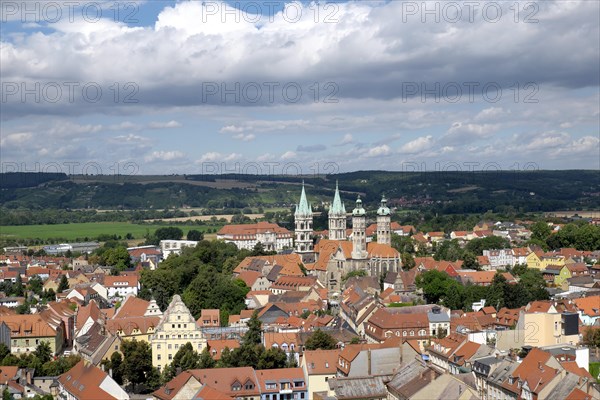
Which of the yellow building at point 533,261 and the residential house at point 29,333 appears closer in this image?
the residential house at point 29,333

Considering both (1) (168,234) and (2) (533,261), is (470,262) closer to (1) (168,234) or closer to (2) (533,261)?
(2) (533,261)

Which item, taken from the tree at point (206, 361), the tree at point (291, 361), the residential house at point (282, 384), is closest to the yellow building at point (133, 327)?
the tree at point (206, 361)

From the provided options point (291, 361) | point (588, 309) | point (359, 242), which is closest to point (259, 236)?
point (359, 242)

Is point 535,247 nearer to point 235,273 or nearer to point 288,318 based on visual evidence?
point 235,273

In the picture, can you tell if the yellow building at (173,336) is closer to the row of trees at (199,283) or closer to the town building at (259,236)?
the row of trees at (199,283)

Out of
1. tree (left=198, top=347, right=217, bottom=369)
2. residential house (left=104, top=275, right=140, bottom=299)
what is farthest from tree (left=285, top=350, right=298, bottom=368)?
residential house (left=104, top=275, right=140, bottom=299)

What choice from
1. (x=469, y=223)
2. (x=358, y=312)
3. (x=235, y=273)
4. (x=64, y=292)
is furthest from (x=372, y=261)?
(x=469, y=223)

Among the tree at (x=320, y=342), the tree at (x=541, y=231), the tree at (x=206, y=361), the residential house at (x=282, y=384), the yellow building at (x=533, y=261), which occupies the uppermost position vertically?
the tree at (x=541, y=231)

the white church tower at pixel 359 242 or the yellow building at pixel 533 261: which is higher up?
the white church tower at pixel 359 242
